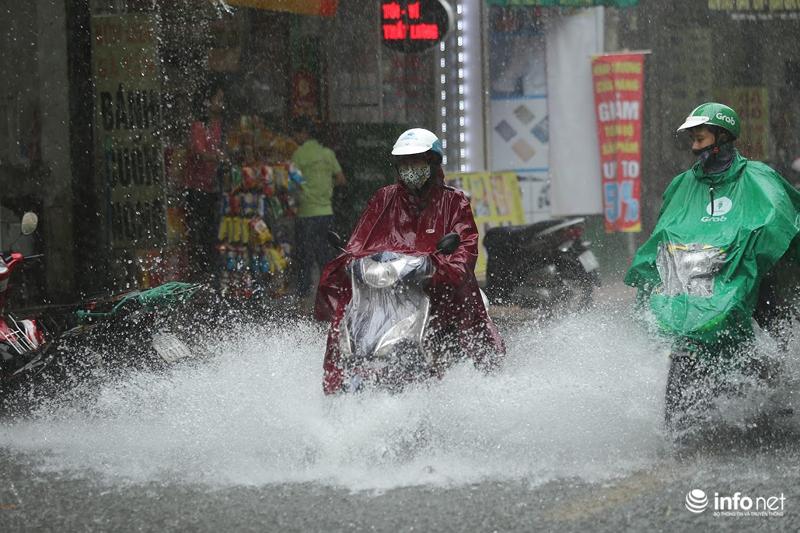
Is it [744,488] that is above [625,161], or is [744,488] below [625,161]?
below

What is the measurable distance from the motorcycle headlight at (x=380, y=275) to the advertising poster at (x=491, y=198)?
765 cm

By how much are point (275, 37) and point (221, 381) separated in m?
6.94

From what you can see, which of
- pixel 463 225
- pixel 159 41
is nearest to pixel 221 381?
pixel 463 225

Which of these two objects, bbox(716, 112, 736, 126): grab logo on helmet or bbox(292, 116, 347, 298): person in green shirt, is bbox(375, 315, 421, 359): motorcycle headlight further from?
bbox(292, 116, 347, 298): person in green shirt

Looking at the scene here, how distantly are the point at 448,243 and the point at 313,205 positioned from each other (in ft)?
22.9

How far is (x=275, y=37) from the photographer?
14047mm

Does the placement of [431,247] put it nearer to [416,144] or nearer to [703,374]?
[416,144]

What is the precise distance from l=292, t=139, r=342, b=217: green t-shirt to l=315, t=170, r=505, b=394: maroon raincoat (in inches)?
244

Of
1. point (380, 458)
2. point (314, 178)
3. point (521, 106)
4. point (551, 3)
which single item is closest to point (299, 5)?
point (314, 178)

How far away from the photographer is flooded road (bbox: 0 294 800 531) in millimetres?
5309

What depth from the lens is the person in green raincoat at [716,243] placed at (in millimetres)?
6246

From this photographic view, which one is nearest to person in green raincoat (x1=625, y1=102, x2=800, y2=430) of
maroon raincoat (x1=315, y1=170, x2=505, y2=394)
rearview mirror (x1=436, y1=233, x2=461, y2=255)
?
maroon raincoat (x1=315, y1=170, x2=505, y2=394)

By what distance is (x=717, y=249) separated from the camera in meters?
6.41

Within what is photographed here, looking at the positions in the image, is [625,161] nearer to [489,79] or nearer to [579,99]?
[579,99]
